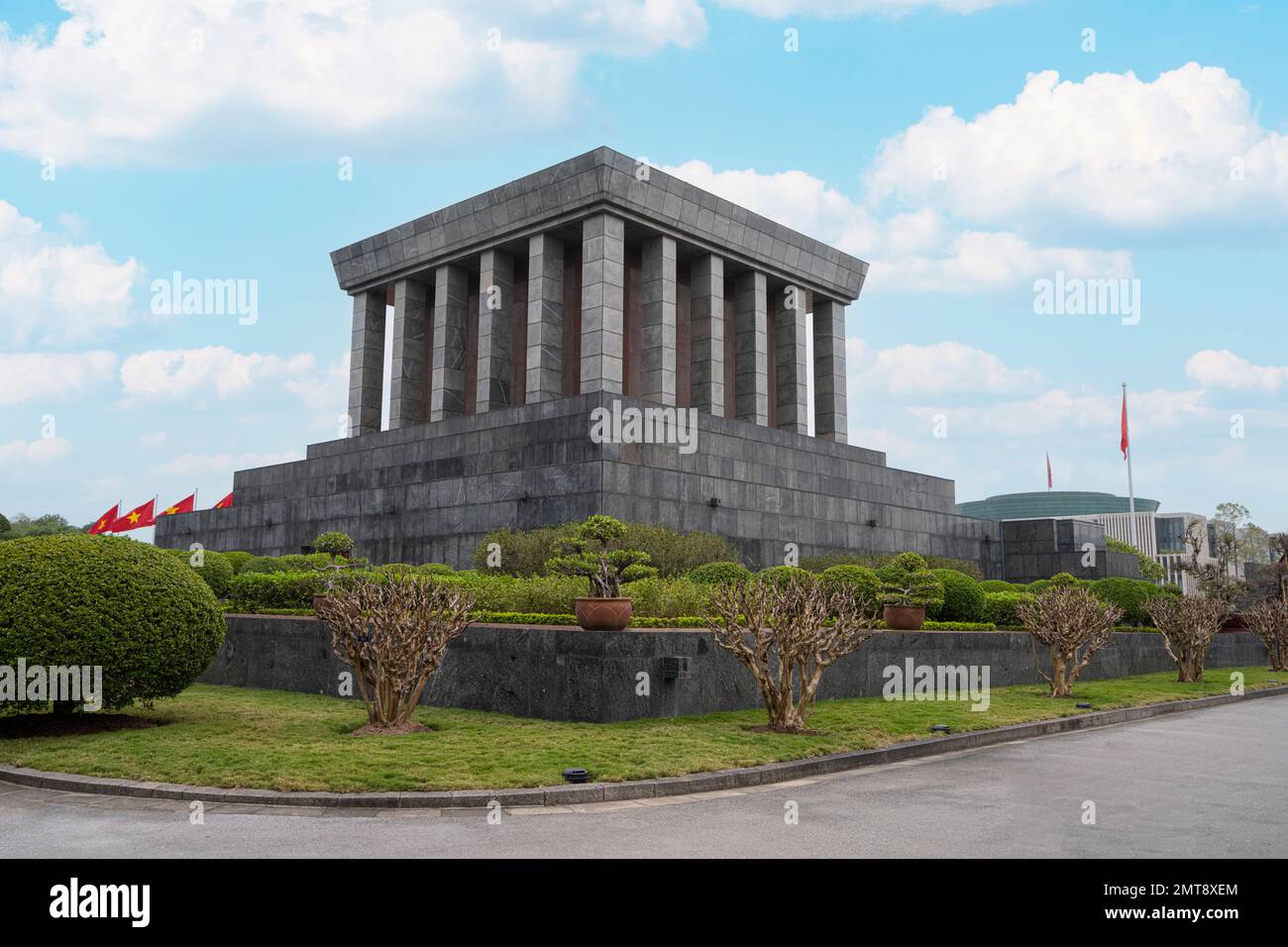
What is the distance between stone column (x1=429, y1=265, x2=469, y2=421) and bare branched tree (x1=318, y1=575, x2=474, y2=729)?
25.0 meters

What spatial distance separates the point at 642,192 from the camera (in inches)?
1298

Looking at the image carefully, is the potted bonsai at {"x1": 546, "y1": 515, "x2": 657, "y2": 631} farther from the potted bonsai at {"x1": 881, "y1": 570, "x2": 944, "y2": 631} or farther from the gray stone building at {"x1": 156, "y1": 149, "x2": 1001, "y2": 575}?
the gray stone building at {"x1": 156, "y1": 149, "x2": 1001, "y2": 575}

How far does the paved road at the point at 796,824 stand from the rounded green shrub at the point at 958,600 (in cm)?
1177

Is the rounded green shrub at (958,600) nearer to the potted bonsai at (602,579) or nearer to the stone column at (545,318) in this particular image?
the potted bonsai at (602,579)

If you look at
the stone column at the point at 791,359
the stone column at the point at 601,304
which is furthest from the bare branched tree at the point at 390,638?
the stone column at the point at 791,359

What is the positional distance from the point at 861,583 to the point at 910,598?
0.98 metres

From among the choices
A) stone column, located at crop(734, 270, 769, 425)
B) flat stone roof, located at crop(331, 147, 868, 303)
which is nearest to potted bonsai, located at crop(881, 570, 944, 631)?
flat stone roof, located at crop(331, 147, 868, 303)

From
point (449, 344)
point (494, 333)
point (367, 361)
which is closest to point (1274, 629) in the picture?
point (494, 333)

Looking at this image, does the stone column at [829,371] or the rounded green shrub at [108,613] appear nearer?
the rounded green shrub at [108,613]

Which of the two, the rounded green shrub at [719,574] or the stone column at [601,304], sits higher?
the stone column at [601,304]

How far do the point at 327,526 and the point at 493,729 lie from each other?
70.1ft

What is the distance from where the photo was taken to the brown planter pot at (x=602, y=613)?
13000mm

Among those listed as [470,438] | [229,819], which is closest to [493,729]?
[229,819]

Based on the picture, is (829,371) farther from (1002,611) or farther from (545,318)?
(1002,611)
